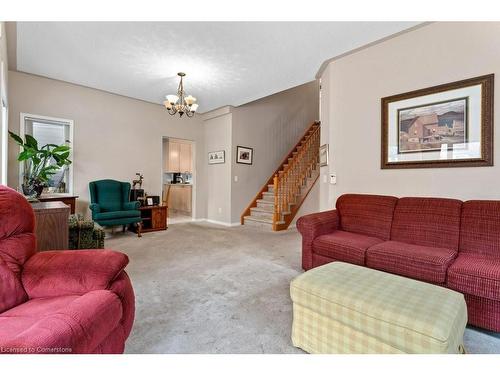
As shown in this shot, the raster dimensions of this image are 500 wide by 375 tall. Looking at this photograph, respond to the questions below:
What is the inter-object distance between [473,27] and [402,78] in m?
0.67

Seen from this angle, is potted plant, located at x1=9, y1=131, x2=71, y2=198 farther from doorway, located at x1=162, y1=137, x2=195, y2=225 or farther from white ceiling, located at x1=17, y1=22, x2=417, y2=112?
doorway, located at x1=162, y1=137, x2=195, y2=225

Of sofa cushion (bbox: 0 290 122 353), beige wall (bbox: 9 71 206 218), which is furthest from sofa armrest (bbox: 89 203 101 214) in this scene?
sofa cushion (bbox: 0 290 122 353)

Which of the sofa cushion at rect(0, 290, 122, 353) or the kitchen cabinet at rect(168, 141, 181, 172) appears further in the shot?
the kitchen cabinet at rect(168, 141, 181, 172)

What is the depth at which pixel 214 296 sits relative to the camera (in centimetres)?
219

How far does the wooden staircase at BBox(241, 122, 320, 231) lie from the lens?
5.24 m

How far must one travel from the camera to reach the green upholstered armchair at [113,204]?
408 cm

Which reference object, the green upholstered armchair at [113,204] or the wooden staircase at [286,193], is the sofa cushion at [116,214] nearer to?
the green upholstered armchair at [113,204]

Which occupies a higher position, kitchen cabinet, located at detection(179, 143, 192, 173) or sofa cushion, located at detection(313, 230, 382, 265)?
kitchen cabinet, located at detection(179, 143, 192, 173)

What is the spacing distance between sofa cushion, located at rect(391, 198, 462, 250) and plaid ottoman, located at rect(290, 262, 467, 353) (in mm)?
1011

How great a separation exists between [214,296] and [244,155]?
4.06 meters

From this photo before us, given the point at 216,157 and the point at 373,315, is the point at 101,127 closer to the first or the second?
the point at 216,157

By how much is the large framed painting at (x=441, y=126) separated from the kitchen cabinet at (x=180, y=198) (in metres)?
4.73

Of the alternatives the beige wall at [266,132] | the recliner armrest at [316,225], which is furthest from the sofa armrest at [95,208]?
the recliner armrest at [316,225]
